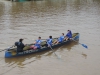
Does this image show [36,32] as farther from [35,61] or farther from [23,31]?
[35,61]

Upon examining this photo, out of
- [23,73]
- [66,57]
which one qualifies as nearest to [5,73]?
[23,73]

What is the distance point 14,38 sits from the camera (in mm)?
24281

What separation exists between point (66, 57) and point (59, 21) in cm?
1616

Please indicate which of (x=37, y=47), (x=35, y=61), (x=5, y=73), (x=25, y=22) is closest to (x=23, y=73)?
(x=5, y=73)

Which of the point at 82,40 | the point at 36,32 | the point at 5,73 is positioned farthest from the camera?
the point at 36,32

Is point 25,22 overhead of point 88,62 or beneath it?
overhead

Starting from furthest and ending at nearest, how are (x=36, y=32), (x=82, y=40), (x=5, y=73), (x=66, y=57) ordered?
(x=36, y=32) → (x=82, y=40) → (x=66, y=57) → (x=5, y=73)

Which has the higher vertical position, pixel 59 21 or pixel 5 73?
pixel 59 21

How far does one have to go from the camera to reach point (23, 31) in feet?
90.6

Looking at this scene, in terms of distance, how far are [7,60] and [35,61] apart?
226 cm

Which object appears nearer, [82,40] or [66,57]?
[66,57]

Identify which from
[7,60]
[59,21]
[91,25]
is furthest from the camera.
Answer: [59,21]

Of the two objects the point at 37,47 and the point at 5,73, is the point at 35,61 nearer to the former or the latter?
the point at 37,47

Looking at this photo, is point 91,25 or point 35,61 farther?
point 91,25
